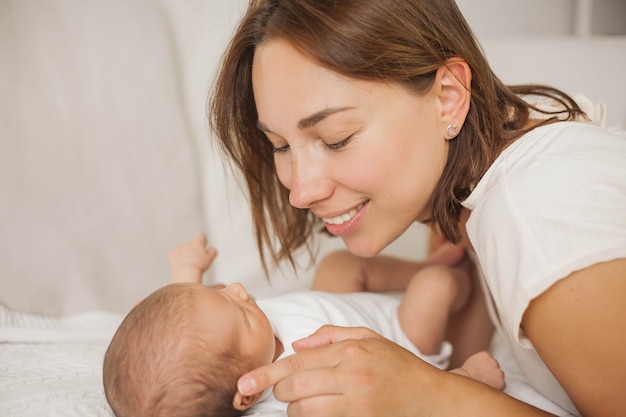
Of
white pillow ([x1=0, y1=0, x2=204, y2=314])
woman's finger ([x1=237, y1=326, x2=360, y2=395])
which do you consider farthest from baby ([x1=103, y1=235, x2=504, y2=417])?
white pillow ([x1=0, y1=0, x2=204, y2=314])

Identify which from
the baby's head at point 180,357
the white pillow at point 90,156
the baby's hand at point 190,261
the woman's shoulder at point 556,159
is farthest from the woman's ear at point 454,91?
the white pillow at point 90,156

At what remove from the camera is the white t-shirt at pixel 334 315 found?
1294 mm

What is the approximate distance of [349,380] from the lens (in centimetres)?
90

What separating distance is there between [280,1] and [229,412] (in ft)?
2.53

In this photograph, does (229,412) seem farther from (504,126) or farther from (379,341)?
(504,126)

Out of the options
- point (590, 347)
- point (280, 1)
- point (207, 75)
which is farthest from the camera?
point (207, 75)

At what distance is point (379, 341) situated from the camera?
979 mm

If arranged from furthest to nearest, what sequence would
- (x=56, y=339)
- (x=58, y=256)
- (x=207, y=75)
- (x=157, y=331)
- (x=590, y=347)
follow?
(x=207, y=75) < (x=58, y=256) < (x=56, y=339) < (x=157, y=331) < (x=590, y=347)

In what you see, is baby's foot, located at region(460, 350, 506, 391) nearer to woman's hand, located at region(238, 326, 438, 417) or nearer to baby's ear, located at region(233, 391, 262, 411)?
woman's hand, located at region(238, 326, 438, 417)

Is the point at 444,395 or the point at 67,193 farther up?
the point at 67,193

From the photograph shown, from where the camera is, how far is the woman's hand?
897 mm

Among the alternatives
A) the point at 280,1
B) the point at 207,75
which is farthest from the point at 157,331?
the point at 207,75

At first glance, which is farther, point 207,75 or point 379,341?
point 207,75

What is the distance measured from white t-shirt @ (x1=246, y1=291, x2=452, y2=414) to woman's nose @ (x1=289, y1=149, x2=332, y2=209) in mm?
296
